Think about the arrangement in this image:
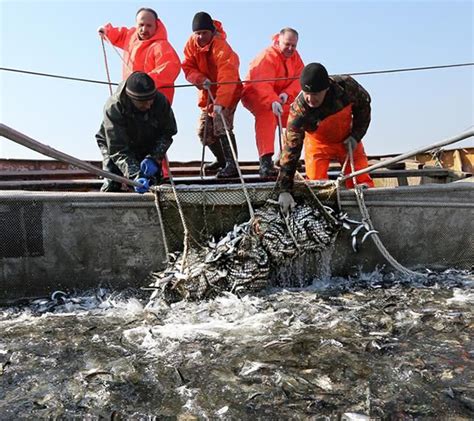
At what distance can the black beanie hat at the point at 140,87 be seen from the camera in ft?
16.6

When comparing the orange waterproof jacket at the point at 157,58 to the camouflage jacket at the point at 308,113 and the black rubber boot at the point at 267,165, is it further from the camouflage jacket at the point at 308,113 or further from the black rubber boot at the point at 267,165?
the camouflage jacket at the point at 308,113

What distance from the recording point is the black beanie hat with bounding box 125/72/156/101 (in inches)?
199

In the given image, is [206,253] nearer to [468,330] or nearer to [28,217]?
[28,217]

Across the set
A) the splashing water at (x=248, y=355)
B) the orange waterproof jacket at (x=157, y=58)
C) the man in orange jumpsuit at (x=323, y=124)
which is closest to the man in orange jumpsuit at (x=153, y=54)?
the orange waterproof jacket at (x=157, y=58)

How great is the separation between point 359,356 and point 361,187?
234 cm

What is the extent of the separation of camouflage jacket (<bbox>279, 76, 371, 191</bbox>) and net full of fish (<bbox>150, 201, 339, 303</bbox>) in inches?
17.3

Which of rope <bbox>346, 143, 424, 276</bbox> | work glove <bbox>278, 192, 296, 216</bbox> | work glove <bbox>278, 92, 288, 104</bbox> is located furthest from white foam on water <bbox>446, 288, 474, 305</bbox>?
work glove <bbox>278, 92, 288, 104</bbox>

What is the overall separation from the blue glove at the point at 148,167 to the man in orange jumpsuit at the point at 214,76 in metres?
1.79

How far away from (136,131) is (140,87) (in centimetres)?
62

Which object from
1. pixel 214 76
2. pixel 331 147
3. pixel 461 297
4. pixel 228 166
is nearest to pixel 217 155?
pixel 228 166

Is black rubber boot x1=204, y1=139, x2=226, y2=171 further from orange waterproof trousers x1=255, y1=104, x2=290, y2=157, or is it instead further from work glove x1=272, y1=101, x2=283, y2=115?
work glove x1=272, y1=101, x2=283, y2=115

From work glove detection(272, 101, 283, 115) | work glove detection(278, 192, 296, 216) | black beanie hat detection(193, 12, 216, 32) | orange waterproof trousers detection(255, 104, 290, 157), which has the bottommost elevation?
work glove detection(278, 192, 296, 216)

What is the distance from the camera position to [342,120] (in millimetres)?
5809

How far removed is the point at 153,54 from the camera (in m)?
7.01
